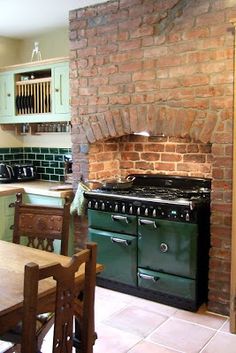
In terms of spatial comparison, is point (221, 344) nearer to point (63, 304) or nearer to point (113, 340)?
point (113, 340)

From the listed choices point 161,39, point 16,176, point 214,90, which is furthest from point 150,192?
point 16,176

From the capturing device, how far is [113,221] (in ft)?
11.9

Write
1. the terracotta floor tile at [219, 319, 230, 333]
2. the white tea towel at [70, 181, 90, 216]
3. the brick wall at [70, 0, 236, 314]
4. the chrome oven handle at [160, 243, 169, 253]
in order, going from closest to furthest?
the terracotta floor tile at [219, 319, 230, 333]
the brick wall at [70, 0, 236, 314]
the chrome oven handle at [160, 243, 169, 253]
the white tea towel at [70, 181, 90, 216]

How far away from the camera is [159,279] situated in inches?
134

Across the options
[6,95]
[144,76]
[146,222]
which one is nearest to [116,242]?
[146,222]

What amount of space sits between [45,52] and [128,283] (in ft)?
9.60

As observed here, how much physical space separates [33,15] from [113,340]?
323 centimetres

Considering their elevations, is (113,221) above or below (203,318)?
above

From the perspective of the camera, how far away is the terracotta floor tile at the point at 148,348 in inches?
107

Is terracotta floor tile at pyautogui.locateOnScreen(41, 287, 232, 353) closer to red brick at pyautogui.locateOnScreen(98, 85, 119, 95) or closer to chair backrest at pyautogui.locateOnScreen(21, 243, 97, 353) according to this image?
chair backrest at pyautogui.locateOnScreen(21, 243, 97, 353)

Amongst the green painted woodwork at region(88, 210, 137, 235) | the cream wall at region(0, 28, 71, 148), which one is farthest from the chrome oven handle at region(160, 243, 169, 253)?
the cream wall at region(0, 28, 71, 148)

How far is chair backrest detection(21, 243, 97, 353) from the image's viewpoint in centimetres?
139

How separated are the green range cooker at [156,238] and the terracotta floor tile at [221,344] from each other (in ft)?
1.30

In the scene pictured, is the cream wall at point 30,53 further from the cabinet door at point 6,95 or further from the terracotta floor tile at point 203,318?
the terracotta floor tile at point 203,318
